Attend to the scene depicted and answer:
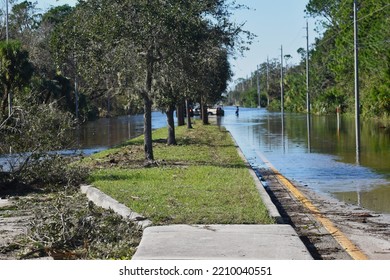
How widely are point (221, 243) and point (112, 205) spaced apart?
11.3 ft

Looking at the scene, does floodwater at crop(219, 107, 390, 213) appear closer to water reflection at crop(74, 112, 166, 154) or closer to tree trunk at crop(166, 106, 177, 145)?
tree trunk at crop(166, 106, 177, 145)

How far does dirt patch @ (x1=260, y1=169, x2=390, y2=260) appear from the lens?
28.0 ft

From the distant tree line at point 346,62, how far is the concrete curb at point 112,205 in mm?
35228

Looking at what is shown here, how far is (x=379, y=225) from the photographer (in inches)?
410

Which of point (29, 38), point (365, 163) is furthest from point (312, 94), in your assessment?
point (365, 163)

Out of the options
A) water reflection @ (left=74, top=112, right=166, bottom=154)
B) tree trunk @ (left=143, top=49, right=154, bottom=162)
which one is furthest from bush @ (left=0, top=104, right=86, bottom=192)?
tree trunk @ (left=143, top=49, right=154, bottom=162)

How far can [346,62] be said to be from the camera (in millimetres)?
59906

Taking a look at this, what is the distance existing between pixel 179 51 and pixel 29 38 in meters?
46.3

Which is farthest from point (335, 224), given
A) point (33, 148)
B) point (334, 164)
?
point (334, 164)

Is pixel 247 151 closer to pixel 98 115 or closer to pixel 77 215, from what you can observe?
pixel 77 215

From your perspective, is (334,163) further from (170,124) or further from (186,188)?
(186,188)

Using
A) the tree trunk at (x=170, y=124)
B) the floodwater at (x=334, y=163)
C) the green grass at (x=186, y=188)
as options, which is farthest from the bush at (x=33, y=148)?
the tree trunk at (x=170, y=124)

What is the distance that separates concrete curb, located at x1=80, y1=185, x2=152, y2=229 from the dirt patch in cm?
209

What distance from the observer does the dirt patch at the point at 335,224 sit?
8.54 metres
